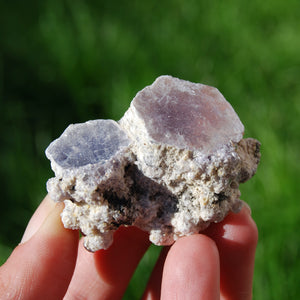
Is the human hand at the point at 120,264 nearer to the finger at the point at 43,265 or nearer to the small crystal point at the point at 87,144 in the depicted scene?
the finger at the point at 43,265

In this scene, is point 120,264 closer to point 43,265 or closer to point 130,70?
point 43,265

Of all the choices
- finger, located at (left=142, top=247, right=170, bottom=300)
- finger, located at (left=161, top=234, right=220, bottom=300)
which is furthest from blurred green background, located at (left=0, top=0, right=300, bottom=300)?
finger, located at (left=161, top=234, right=220, bottom=300)

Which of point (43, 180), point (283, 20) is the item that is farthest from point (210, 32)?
point (43, 180)

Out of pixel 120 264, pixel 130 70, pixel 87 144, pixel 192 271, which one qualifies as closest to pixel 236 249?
pixel 192 271

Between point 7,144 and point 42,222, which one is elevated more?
point 42,222

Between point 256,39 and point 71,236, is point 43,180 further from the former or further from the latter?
point 256,39
